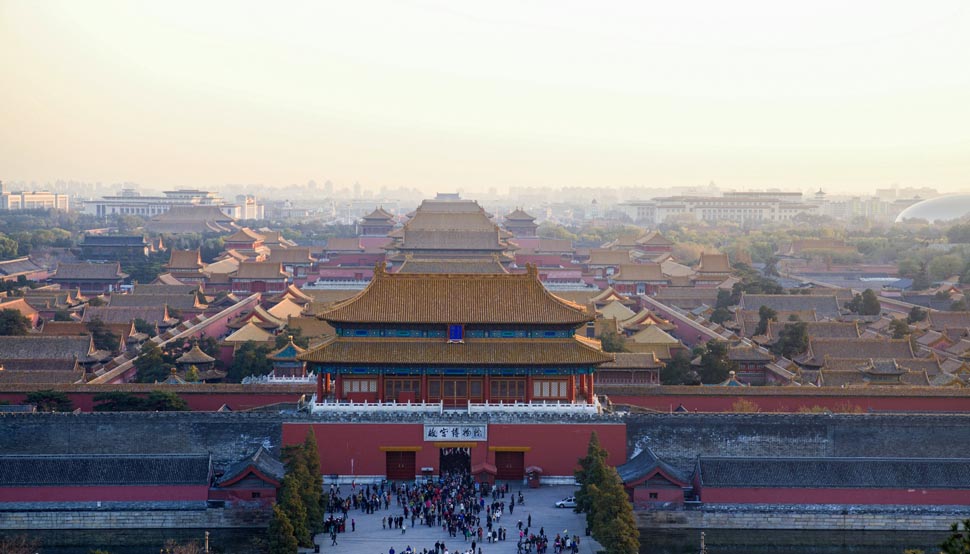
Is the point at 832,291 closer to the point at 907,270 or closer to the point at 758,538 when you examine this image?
the point at 907,270

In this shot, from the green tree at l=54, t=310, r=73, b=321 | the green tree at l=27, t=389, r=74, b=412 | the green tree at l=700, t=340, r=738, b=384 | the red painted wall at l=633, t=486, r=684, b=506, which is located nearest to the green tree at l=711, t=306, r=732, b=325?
the green tree at l=700, t=340, r=738, b=384

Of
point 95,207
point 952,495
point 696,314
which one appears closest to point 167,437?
point 952,495

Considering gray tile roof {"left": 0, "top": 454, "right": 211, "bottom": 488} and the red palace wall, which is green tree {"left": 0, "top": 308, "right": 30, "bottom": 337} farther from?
the red palace wall

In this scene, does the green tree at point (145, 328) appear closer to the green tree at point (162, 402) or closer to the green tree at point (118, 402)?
the green tree at point (118, 402)

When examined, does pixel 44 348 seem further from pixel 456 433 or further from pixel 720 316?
pixel 720 316

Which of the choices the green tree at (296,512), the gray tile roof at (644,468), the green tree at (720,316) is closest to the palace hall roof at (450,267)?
the green tree at (720,316)
